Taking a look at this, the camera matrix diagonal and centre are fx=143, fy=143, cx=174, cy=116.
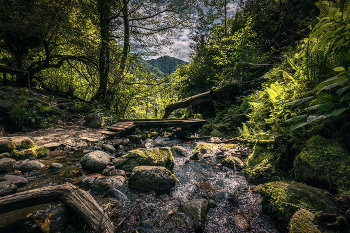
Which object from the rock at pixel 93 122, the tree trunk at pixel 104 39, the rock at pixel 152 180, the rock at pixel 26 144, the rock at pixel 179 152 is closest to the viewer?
the rock at pixel 152 180

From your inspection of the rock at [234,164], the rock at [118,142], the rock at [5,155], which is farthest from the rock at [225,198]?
the rock at [5,155]

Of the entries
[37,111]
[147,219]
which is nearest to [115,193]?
[147,219]

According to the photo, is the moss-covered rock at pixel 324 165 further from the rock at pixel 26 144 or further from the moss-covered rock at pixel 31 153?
the rock at pixel 26 144

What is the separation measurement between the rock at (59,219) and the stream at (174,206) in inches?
2.6

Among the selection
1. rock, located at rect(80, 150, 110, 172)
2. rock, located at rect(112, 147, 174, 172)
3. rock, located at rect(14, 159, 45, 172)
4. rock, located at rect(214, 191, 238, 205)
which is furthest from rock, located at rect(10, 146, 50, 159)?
rock, located at rect(214, 191, 238, 205)

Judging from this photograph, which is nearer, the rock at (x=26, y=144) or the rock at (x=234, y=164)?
the rock at (x=234, y=164)

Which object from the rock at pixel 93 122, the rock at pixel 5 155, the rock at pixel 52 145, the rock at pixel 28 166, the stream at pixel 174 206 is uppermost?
the rock at pixel 93 122

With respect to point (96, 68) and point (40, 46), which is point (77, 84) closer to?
point (40, 46)

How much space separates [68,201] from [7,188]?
182 centimetres

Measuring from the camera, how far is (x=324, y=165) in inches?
81.2

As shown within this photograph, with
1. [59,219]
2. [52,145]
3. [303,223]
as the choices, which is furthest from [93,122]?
[303,223]

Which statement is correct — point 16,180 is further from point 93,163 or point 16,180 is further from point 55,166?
point 93,163

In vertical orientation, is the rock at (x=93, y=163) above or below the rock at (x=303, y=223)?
below

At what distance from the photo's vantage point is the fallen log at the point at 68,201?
5.72 ft
